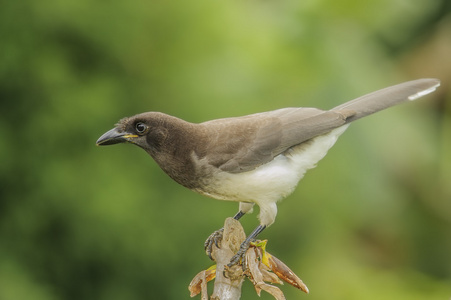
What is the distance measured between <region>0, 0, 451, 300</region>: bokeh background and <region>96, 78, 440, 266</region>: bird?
1.67 meters

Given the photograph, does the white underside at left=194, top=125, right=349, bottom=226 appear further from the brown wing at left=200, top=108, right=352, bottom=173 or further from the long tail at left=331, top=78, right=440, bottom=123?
the long tail at left=331, top=78, right=440, bottom=123

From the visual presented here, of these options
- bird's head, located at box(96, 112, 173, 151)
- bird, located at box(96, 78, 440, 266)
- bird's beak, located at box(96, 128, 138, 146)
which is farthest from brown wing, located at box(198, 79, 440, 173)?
bird's beak, located at box(96, 128, 138, 146)

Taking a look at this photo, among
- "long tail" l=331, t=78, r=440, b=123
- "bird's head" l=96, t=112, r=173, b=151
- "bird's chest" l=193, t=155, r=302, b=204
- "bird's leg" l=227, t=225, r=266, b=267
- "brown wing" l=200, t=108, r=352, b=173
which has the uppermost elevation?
"long tail" l=331, t=78, r=440, b=123

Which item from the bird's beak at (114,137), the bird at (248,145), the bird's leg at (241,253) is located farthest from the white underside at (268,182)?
the bird's beak at (114,137)

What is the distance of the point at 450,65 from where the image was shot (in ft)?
23.4

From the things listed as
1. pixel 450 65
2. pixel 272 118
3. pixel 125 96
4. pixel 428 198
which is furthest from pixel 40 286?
pixel 450 65

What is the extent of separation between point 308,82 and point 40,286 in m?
2.75

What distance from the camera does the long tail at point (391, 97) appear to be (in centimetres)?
433

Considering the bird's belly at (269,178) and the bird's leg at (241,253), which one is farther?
the bird's belly at (269,178)

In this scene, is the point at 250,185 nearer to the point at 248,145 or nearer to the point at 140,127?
the point at 248,145

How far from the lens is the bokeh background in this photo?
237 inches

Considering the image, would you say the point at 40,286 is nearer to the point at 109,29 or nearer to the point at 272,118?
the point at 109,29

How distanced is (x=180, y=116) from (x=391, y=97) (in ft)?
7.55

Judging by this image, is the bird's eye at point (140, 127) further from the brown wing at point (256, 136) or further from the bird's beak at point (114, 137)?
the brown wing at point (256, 136)
